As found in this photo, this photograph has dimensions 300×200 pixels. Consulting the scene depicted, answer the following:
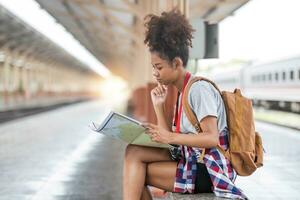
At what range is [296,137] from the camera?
51.5 feet

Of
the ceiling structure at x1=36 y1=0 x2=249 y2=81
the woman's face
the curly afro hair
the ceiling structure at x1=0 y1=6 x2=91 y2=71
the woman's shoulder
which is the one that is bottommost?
the woman's shoulder

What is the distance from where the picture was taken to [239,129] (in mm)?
3283

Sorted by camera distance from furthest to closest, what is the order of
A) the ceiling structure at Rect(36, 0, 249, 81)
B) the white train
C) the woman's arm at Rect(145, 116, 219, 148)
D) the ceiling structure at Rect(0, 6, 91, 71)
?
the ceiling structure at Rect(0, 6, 91, 71) < the white train < the ceiling structure at Rect(36, 0, 249, 81) < the woman's arm at Rect(145, 116, 219, 148)

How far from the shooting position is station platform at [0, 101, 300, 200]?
699 cm

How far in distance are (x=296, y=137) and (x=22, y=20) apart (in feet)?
46.0

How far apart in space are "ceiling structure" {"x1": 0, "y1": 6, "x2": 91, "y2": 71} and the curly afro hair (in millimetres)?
18457

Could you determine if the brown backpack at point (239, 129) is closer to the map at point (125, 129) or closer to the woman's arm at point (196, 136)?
the woman's arm at point (196, 136)

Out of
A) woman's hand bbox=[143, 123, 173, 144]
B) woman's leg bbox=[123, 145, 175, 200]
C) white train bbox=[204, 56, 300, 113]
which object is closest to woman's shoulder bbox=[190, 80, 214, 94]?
woman's hand bbox=[143, 123, 173, 144]

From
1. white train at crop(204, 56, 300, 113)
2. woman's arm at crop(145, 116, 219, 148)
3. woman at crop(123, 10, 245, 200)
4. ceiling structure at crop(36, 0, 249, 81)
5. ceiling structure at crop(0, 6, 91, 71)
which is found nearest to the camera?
woman's arm at crop(145, 116, 219, 148)

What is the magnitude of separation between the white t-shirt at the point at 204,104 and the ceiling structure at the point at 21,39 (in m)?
18.7

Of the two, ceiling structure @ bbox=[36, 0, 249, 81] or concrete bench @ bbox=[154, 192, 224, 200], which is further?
ceiling structure @ bbox=[36, 0, 249, 81]

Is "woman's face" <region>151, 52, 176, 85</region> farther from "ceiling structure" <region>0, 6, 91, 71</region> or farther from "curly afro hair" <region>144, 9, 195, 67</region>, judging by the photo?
"ceiling structure" <region>0, 6, 91, 71</region>

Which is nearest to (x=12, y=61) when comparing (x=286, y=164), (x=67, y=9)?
(x=67, y=9)

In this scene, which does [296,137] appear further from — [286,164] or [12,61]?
[12,61]
